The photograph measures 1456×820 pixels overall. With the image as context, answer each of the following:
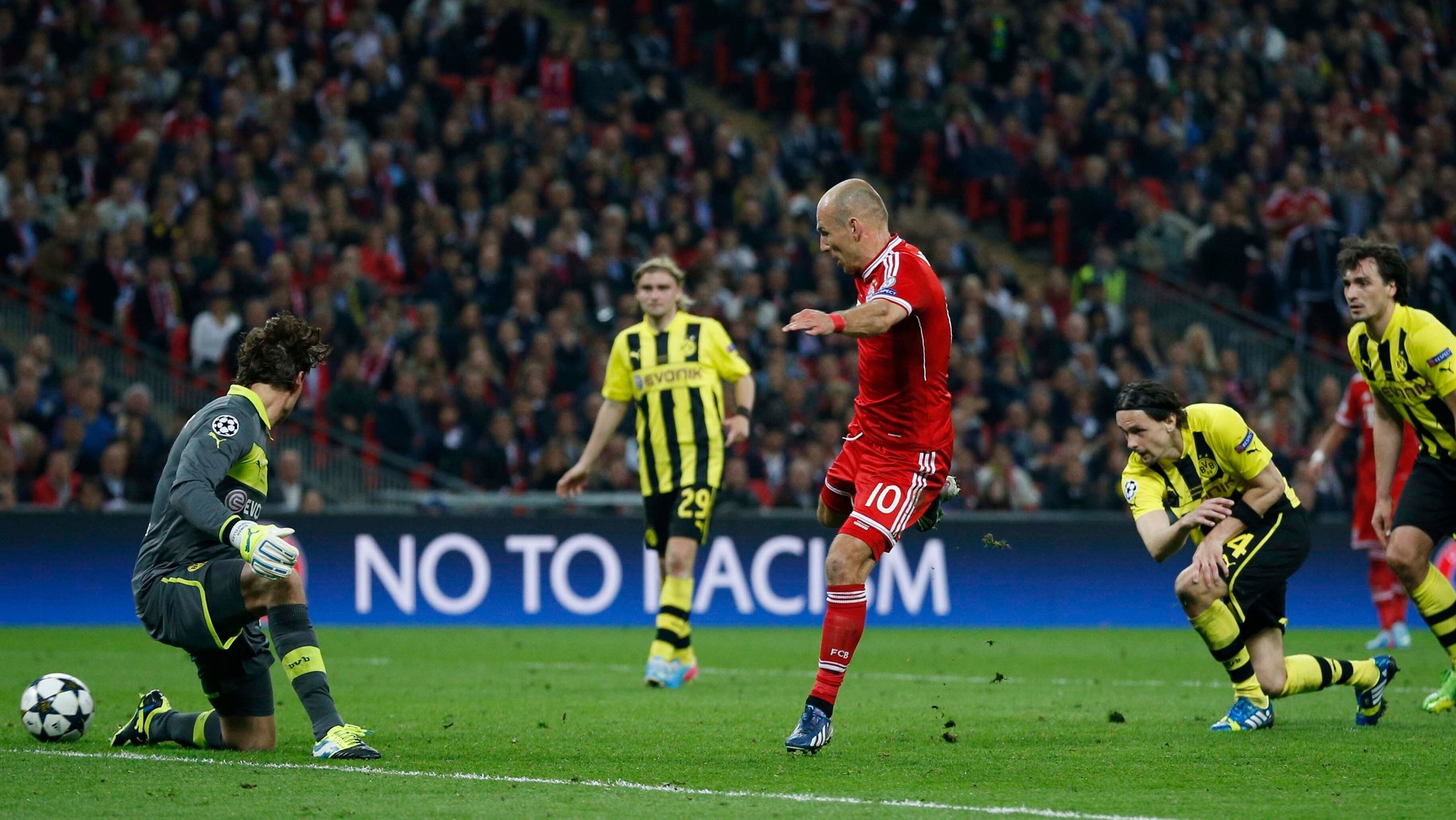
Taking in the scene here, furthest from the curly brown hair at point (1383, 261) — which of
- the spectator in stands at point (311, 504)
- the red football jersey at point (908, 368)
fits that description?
the spectator in stands at point (311, 504)

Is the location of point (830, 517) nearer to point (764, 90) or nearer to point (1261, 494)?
point (1261, 494)

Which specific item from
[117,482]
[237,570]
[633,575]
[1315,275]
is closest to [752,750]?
[237,570]

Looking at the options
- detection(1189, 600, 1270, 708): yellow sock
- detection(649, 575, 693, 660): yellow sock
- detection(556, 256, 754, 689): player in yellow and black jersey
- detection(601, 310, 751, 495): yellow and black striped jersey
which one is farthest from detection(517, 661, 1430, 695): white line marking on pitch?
detection(1189, 600, 1270, 708): yellow sock

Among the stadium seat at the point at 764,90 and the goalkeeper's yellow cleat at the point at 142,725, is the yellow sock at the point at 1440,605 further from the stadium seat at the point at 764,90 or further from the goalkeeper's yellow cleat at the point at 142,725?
the stadium seat at the point at 764,90

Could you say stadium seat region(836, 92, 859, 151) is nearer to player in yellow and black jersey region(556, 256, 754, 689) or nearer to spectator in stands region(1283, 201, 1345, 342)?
spectator in stands region(1283, 201, 1345, 342)

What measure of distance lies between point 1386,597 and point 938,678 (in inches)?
192

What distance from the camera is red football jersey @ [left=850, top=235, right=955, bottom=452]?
24.9 ft

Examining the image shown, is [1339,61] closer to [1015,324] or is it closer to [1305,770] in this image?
[1015,324]

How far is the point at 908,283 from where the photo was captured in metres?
7.41

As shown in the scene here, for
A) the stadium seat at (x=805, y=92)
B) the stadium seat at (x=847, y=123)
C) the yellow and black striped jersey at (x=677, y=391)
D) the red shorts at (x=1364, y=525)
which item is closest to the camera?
the yellow and black striped jersey at (x=677, y=391)

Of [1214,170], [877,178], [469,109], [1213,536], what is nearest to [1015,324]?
[877,178]

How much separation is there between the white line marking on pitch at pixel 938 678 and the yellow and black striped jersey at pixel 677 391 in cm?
151

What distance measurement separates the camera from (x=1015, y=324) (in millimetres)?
21031

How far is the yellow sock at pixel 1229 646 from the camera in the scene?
8312mm
